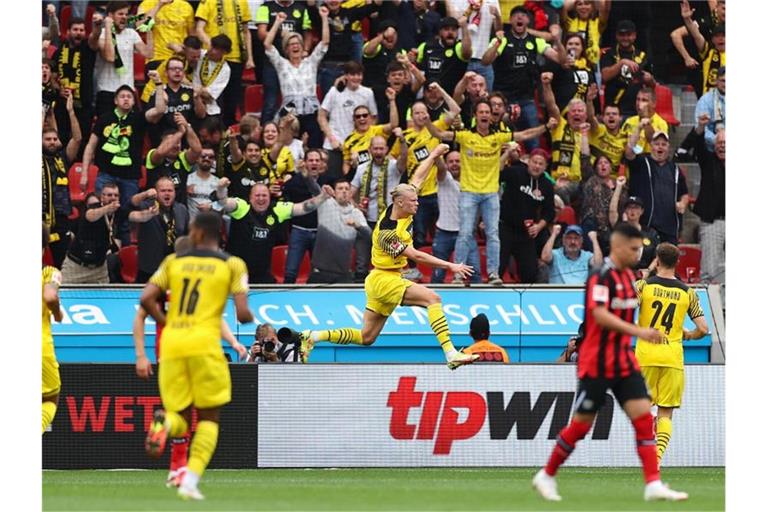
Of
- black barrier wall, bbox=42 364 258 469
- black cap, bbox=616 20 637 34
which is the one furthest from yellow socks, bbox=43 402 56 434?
black cap, bbox=616 20 637 34

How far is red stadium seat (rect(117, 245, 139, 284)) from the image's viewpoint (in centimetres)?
1912

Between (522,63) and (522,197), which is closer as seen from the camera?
(522,197)

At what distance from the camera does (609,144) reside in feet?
66.9

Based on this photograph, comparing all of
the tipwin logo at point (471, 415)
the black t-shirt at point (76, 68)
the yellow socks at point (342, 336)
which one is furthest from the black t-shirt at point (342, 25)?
the tipwin logo at point (471, 415)

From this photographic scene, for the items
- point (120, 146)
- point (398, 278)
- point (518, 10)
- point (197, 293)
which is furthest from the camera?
point (518, 10)

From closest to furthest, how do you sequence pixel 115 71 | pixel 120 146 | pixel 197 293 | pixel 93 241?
1. pixel 197 293
2. pixel 93 241
3. pixel 120 146
4. pixel 115 71

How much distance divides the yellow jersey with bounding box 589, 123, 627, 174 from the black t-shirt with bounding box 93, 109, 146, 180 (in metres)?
6.33

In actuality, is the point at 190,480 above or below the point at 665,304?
below

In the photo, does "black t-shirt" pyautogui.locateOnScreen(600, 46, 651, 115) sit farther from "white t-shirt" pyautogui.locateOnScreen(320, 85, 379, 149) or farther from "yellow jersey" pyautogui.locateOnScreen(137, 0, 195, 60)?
"yellow jersey" pyautogui.locateOnScreen(137, 0, 195, 60)

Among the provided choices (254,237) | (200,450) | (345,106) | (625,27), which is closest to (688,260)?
(625,27)

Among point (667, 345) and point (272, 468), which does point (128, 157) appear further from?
point (667, 345)

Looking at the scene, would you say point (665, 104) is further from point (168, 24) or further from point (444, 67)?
point (168, 24)

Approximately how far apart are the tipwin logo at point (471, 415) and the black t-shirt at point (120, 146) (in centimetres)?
559

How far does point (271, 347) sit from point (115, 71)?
5.68m
